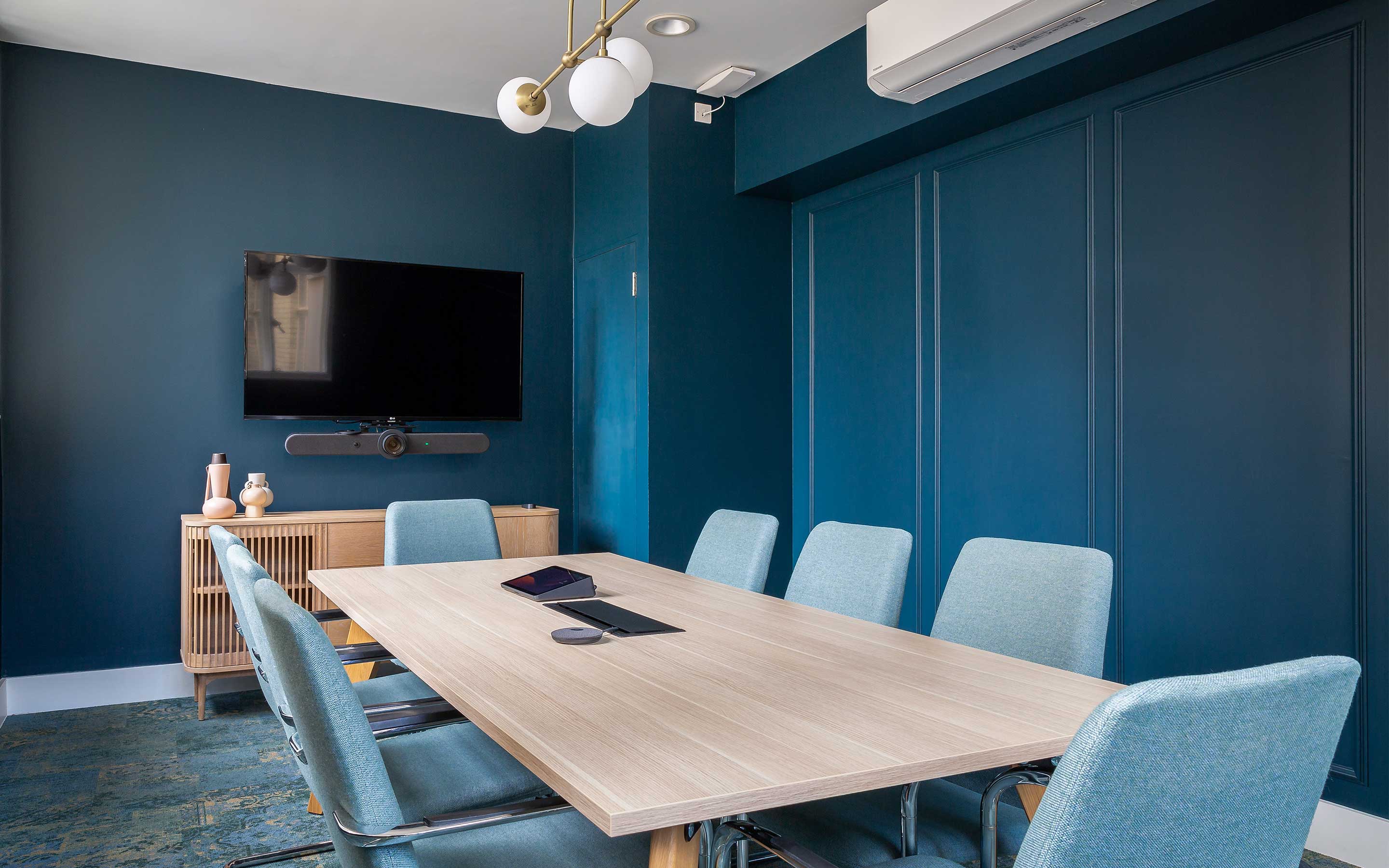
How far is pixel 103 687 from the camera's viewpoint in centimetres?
424

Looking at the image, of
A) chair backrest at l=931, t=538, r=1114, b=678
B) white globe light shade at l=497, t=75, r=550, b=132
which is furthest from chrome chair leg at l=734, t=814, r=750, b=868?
white globe light shade at l=497, t=75, r=550, b=132

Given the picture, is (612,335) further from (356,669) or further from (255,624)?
(255,624)

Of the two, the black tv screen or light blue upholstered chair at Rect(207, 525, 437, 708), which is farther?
the black tv screen

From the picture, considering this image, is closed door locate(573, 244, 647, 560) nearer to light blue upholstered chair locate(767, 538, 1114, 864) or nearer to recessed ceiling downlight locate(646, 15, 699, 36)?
recessed ceiling downlight locate(646, 15, 699, 36)

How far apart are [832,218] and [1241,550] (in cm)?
247

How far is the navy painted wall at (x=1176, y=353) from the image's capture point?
8.65 ft

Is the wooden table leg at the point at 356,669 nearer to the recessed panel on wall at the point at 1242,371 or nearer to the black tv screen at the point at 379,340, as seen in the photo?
the black tv screen at the point at 379,340

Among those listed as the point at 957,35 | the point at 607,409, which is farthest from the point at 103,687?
the point at 957,35

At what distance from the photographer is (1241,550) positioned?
114 inches

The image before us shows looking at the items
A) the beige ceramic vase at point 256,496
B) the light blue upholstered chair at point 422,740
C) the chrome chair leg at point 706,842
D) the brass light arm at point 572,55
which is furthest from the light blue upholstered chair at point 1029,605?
the beige ceramic vase at point 256,496

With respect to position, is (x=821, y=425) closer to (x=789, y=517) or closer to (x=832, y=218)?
(x=789, y=517)

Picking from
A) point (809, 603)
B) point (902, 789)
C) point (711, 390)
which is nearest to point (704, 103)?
point (711, 390)

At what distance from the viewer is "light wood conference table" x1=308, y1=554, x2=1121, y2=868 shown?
1.20 metres

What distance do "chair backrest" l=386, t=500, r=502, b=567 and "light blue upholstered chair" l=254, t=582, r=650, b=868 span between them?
1.88m
